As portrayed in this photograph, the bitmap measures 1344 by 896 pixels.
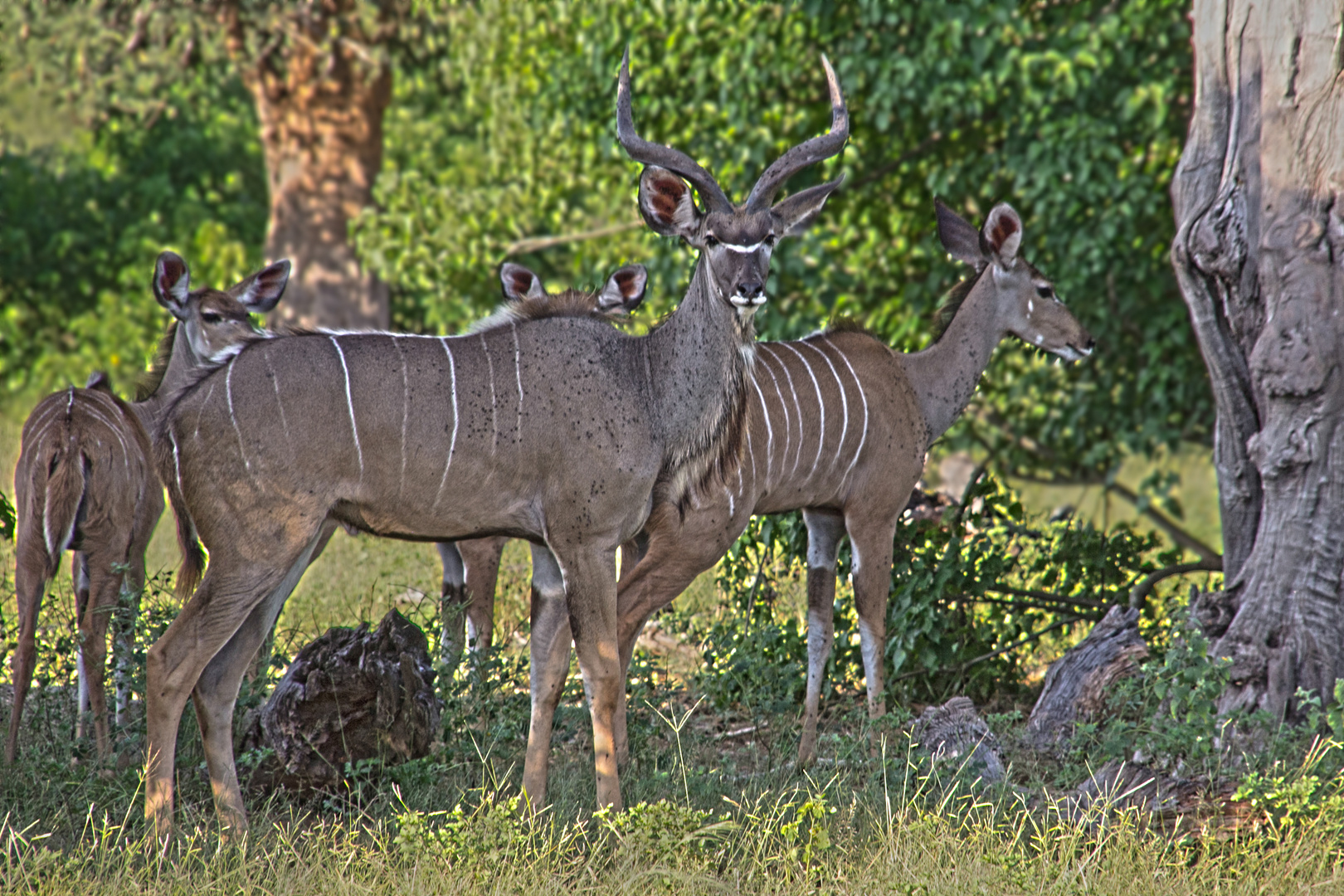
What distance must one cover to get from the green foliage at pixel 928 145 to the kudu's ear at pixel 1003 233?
6.20 ft

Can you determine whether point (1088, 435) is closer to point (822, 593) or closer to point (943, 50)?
point (943, 50)

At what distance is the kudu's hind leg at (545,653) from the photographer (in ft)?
13.1

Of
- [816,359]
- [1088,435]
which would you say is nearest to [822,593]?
[816,359]

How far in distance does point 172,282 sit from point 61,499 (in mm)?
1324

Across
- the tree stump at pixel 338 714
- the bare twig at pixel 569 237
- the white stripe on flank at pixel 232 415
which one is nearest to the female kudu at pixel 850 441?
the tree stump at pixel 338 714

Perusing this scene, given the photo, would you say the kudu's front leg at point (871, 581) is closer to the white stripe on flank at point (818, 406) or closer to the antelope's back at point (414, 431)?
the white stripe on flank at point (818, 406)

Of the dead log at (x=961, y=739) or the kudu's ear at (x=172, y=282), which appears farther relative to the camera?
the kudu's ear at (x=172, y=282)

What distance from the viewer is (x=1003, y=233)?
17.9ft

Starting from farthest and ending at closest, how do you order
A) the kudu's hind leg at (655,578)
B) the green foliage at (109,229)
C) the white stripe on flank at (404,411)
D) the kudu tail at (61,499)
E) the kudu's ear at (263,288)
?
the green foliage at (109,229) < the kudu's ear at (263,288) < the kudu's hind leg at (655,578) < the kudu tail at (61,499) < the white stripe on flank at (404,411)

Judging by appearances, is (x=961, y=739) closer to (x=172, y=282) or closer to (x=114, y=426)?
(x=114, y=426)

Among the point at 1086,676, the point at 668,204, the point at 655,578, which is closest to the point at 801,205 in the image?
the point at 668,204

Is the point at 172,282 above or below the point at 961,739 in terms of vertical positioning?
above

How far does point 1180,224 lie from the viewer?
4.62 metres

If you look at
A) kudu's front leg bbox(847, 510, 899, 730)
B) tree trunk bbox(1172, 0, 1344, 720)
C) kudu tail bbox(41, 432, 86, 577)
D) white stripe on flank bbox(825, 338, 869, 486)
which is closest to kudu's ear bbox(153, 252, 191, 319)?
kudu tail bbox(41, 432, 86, 577)
